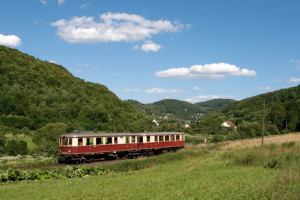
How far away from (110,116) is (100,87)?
33.7m

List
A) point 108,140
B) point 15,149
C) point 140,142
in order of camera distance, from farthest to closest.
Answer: point 140,142, point 15,149, point 108,140

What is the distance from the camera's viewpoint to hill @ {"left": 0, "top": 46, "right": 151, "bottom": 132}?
6228 centimetres

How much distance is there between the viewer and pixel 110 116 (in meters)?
80.0

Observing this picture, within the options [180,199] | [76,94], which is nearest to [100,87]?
[76,94]

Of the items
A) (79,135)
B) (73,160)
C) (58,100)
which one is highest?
(58,100)

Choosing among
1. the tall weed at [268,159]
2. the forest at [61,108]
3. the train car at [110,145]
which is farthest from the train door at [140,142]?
the tall weed at [268,159]

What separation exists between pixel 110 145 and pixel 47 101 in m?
51.1

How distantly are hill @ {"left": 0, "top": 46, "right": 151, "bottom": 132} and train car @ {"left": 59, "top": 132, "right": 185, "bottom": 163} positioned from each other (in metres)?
21.9

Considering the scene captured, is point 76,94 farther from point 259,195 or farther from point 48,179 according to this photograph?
point 259,195

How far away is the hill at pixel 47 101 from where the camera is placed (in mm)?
62281

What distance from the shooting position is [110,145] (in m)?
27.9

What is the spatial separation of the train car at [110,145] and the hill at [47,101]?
2187 centimetres

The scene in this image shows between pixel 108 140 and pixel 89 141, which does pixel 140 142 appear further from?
pixel 89 141

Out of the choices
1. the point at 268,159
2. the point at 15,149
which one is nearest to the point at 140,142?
the point at 15,149
